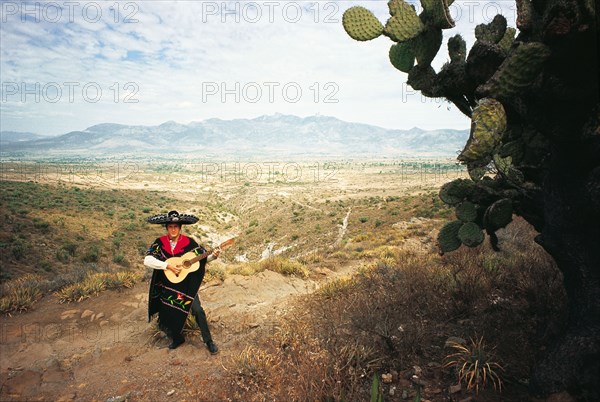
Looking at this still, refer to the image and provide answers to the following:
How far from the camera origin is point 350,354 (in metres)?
3.86

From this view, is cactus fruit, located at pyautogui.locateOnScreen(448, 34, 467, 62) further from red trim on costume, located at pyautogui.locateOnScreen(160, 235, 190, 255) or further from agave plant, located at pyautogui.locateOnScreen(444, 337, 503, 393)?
red trim on costume, located at pyautogui.locateOnScreen(160, 235, 190, 255)

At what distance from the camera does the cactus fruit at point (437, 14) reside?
3.55 metres

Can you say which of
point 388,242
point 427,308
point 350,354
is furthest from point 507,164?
point 388,242

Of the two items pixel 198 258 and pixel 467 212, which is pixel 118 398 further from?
Answer: pixel 467 212

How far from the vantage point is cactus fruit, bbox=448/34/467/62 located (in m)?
4.08

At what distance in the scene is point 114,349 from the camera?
5.34m

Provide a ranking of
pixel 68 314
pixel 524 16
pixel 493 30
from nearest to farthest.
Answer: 1. pixel 524 16
2. pixel 493 30
3. pixel 68 314

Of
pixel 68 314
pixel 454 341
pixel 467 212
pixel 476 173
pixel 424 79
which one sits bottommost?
pixel 68 314

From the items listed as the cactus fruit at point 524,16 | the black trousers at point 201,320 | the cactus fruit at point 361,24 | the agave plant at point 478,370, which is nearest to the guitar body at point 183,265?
the black trousers at point 201,320

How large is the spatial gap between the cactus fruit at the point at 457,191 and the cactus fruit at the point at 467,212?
225 millimetres

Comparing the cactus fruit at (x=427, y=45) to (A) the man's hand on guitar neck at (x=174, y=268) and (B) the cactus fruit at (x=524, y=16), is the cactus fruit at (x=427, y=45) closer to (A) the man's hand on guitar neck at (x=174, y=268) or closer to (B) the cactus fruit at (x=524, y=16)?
(B) the cactus fruit at (x=524, y=16)

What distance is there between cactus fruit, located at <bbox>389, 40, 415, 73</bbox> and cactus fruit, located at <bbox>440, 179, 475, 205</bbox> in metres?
2.01

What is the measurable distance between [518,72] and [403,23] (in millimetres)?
1860

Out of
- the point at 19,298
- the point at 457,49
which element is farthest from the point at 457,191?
the point at 19,298
